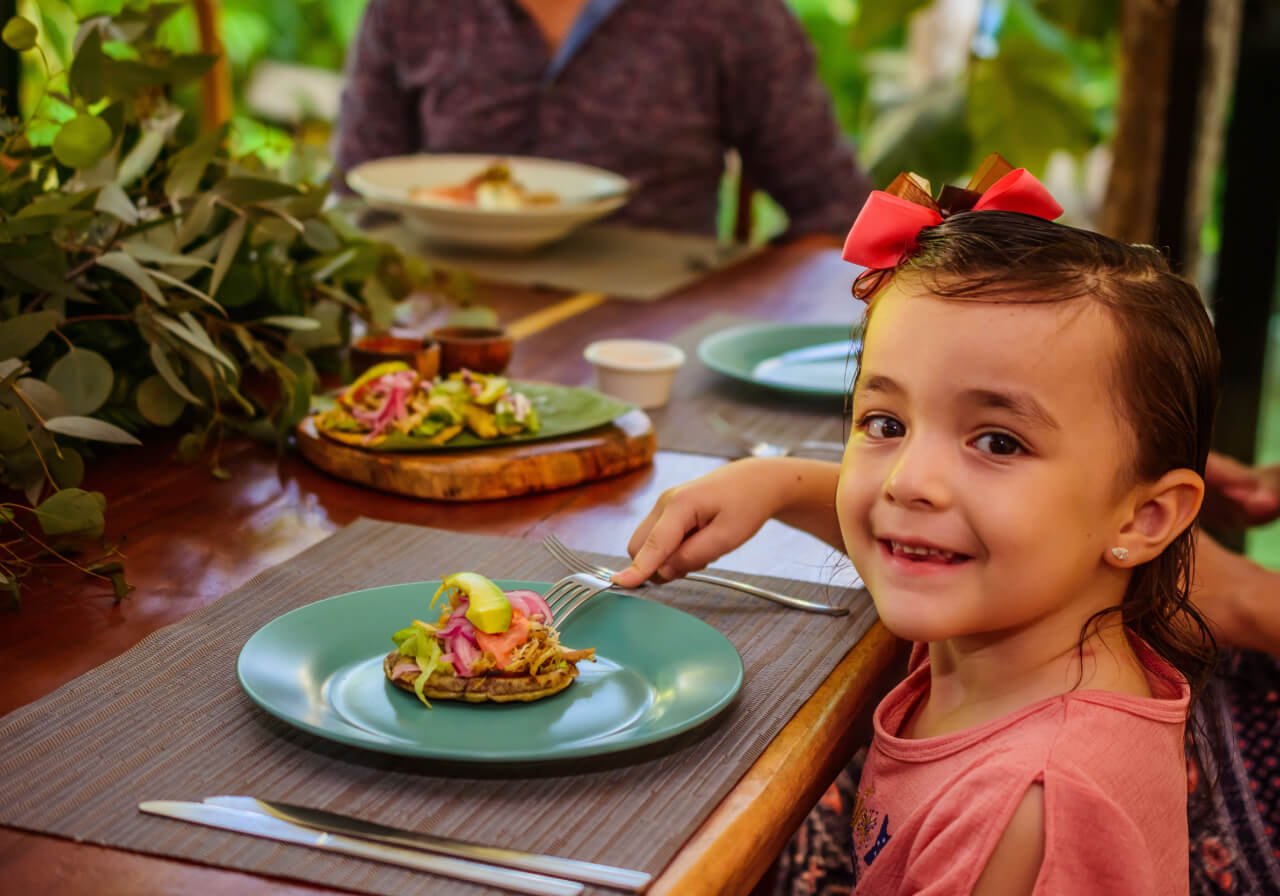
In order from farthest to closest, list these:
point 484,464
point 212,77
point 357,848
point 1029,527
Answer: point 212,77
point 484,464
point 1029,527
point 357,848

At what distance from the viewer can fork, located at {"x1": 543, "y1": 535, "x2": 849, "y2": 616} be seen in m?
1.18

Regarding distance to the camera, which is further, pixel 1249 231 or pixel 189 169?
pixel 1249 231

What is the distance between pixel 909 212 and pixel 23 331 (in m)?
0.79

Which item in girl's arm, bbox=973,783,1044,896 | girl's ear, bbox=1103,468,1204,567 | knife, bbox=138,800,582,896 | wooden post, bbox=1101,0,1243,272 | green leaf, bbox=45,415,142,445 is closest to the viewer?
knife, bbox=138,800,582,896

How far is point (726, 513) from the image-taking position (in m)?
1.25

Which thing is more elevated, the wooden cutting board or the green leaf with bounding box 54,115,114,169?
the green leaf with bounding box 54,115,114,169

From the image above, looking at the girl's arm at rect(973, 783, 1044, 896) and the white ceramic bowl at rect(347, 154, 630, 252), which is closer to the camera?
Answer: the girl's arm at rect(973, 783, 1044, 896)

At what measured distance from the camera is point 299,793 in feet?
2.82

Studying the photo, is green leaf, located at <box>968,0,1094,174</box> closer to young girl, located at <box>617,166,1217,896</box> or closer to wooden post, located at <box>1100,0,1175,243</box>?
wooden post, located at <box>1100,0,1175,243</box>

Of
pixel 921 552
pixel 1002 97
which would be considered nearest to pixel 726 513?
pixel 921 552

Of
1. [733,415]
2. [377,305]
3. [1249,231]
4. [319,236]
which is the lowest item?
[1249,231]

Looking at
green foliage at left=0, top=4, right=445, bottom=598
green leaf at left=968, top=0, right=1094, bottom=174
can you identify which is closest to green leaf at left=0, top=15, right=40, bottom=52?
green foliage at left=0, top=4, right=445, bottom=598

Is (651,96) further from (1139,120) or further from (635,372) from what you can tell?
(635,372)

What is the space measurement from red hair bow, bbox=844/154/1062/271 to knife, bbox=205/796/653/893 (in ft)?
1.61
